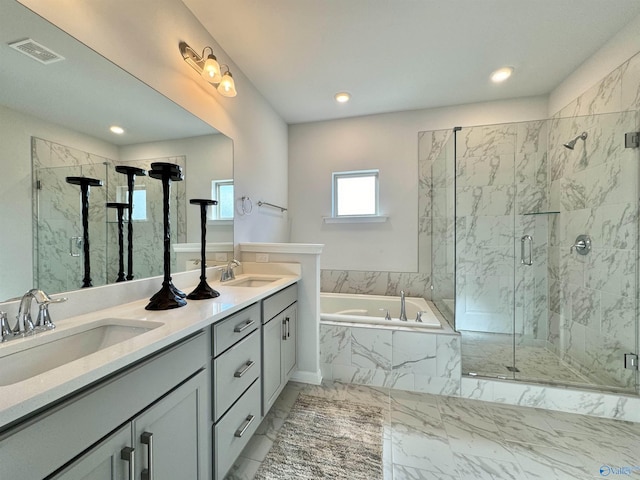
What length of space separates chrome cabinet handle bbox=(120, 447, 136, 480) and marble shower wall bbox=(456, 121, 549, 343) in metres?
2.54

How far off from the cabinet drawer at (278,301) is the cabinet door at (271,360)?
48mm

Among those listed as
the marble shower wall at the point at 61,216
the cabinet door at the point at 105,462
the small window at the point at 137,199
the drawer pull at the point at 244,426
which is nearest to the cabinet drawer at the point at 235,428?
the drawer pull at the point at 244,426

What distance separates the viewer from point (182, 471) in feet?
2.84

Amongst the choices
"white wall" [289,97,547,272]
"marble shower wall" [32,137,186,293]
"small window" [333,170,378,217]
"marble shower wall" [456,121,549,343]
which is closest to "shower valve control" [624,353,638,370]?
"marble shower wall" [456,121,549,343]

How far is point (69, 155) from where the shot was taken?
1.02 m

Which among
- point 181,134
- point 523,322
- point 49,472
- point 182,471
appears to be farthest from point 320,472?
point 523,322

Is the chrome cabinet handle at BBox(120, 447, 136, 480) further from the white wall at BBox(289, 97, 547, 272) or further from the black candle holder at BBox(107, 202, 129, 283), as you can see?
the white wall at BBox(289, 97, 547, 272)

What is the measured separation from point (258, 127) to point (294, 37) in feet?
2.82

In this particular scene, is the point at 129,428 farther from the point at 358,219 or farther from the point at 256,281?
the point at 358,219

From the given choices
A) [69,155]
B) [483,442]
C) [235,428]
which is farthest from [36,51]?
[483,442]

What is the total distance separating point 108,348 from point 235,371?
0.61m

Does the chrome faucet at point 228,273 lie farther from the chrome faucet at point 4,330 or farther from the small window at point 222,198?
the chrome faucet at point 4,330

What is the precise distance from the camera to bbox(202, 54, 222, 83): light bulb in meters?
1.63

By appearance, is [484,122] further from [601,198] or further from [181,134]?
[181,134]
